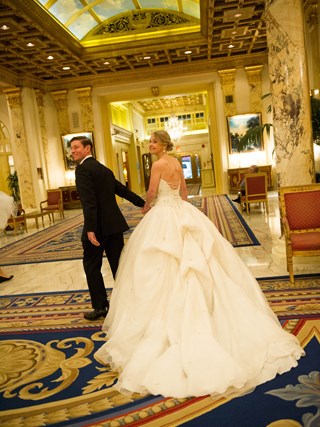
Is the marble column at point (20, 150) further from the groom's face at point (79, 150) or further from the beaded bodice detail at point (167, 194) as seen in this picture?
the beaded bodice detail at point (167, 194)

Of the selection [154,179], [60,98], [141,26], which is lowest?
[154,179]

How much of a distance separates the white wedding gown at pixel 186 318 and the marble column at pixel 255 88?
12.3 m

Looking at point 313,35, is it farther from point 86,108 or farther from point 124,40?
point 86,108

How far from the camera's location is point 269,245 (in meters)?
6.20

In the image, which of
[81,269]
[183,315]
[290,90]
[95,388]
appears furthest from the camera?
[81,269]

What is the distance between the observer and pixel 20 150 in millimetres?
14133

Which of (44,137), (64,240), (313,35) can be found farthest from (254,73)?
(64,240)

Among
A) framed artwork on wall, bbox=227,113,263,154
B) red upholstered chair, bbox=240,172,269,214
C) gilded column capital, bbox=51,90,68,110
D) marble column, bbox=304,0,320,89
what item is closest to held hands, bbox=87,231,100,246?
red upholstered chair, bbox=240,172,269,214

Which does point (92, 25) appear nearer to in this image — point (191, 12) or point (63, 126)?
point (191, 12)

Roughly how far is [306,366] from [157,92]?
561 inches

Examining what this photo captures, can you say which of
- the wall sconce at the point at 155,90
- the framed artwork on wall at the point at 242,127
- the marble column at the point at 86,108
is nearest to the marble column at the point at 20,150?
the marble column at the point at 86,108

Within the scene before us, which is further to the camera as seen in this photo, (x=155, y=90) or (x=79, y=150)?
(x=155, y=90)

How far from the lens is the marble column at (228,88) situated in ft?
47.5

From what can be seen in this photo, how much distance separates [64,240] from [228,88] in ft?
30.5
